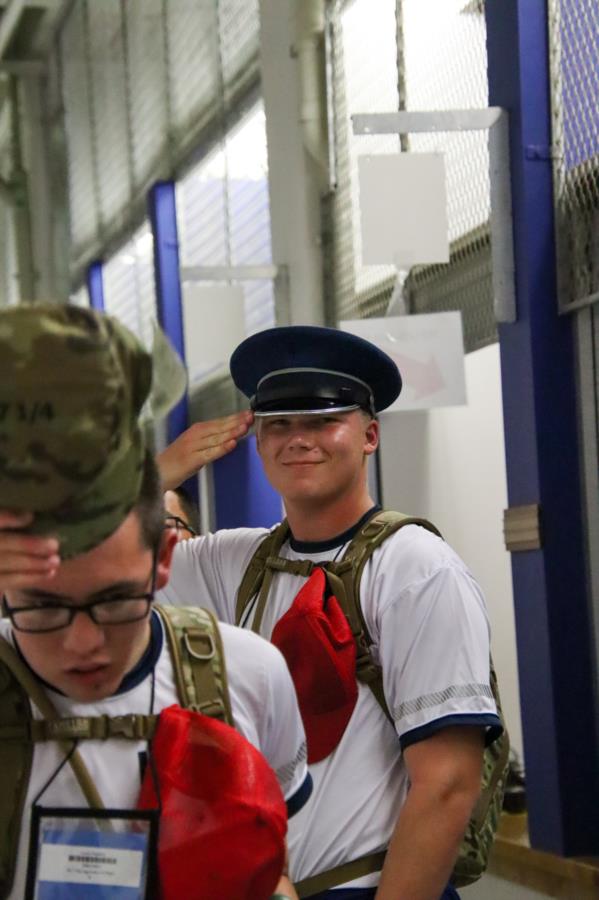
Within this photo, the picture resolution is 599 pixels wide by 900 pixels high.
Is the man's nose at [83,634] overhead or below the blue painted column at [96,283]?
below

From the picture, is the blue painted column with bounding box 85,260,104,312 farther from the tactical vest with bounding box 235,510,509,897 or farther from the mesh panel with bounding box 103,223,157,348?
the tactical vest with bounding box 235,510,509,897

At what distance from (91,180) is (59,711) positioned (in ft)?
38.0

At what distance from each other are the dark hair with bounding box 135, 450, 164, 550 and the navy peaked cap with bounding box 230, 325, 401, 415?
3.97 ft

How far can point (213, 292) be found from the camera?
7.62 metres

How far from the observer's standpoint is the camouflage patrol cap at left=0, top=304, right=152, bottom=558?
1.41 metres

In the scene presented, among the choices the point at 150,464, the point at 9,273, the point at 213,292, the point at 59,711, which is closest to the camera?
the point at 150,464

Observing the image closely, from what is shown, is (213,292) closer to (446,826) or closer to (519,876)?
(519,876)

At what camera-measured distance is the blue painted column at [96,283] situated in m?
13.2

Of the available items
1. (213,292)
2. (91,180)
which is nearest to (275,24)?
(213,292)

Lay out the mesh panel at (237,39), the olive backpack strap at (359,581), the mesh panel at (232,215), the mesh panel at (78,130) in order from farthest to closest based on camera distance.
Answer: the mesh panel at (78,130)
the mesh panel at (232,215)
the mesh panel at (237,39)
the olive backpack strap at (359,581)

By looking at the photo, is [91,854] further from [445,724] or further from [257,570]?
[257,570]

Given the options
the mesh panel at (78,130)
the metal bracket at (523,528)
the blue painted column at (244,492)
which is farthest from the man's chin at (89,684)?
the mesh panel at (78,130)

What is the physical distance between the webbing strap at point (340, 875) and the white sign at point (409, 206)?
258 centimetres

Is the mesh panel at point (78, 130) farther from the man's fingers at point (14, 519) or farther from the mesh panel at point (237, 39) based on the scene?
the man's fingers at point (14, 519)
